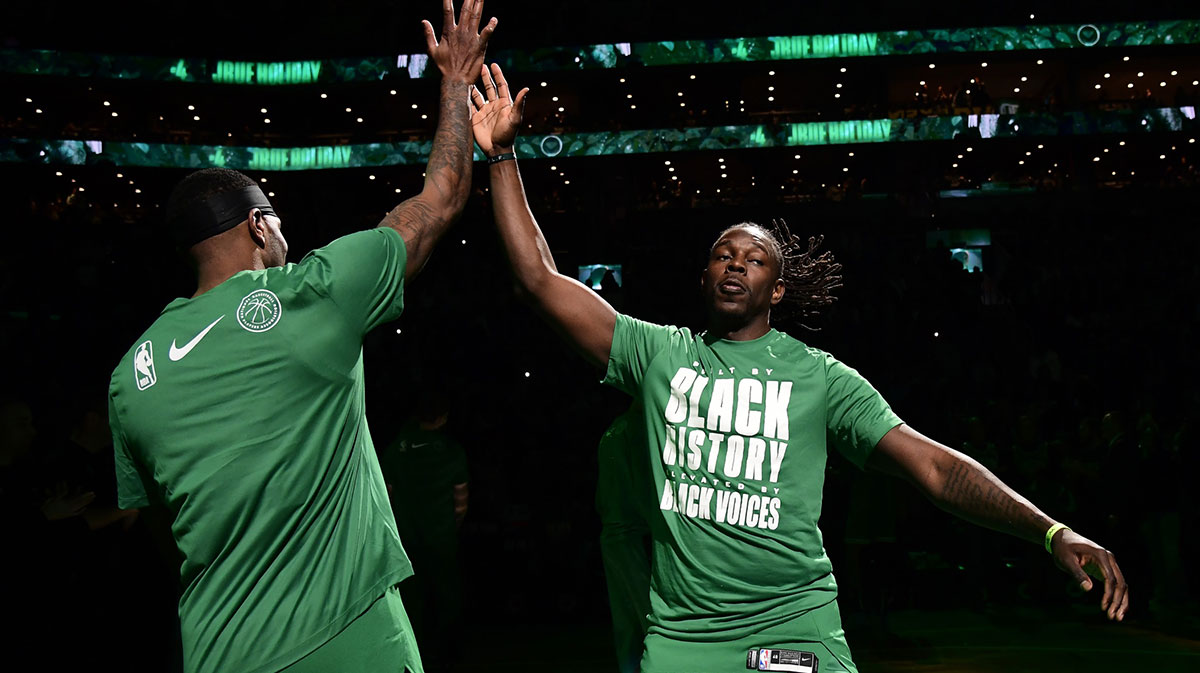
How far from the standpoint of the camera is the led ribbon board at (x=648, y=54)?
87.5 feet

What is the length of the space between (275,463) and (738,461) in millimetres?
→ 1324

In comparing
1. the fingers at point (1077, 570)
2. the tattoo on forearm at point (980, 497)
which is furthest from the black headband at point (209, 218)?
the fingers at point (1077, 570)

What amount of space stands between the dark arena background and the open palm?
4.82 feet

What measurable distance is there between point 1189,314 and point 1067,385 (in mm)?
3135

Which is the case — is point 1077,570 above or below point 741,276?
below

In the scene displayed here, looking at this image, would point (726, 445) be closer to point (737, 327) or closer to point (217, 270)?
point (737, 327)

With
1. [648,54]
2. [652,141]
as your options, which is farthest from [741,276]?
A: [648,54]

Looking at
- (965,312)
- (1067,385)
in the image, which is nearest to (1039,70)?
(965,312)

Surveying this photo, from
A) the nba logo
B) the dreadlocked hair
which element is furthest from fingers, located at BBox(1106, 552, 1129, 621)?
the nba logo

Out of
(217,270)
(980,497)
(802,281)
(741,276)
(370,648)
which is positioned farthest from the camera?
(802,281)

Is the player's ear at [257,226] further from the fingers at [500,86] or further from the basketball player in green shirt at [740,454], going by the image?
the fingers at [500,86]

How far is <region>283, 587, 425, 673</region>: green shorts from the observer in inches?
81.7

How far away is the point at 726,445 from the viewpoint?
2881 millimetres

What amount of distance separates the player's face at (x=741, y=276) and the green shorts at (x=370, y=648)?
140cm
